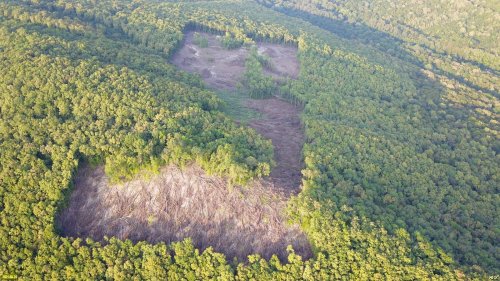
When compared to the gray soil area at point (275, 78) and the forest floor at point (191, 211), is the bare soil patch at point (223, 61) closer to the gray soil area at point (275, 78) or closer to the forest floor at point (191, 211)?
the gray soil area at point (275, 78)

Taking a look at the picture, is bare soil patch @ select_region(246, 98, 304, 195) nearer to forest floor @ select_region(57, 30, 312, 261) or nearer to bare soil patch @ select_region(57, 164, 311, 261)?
forest floor @ select_region(57, 30, 312, 261)

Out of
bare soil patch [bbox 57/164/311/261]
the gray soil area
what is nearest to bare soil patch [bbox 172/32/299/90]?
the gray soil area

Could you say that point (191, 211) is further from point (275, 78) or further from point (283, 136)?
point (275, 78)

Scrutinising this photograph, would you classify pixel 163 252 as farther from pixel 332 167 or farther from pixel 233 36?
pixel 233 36

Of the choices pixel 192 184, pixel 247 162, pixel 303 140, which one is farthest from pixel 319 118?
pixel 192 184

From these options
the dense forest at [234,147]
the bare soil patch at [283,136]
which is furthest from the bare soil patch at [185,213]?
the bare soil patch at [283,136]

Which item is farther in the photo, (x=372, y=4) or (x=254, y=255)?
(x=372, y=4)

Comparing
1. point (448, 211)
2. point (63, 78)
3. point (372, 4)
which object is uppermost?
point (372, 4)

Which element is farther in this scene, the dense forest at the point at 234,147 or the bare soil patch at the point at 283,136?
the bare soil patch at the point at 283,136
